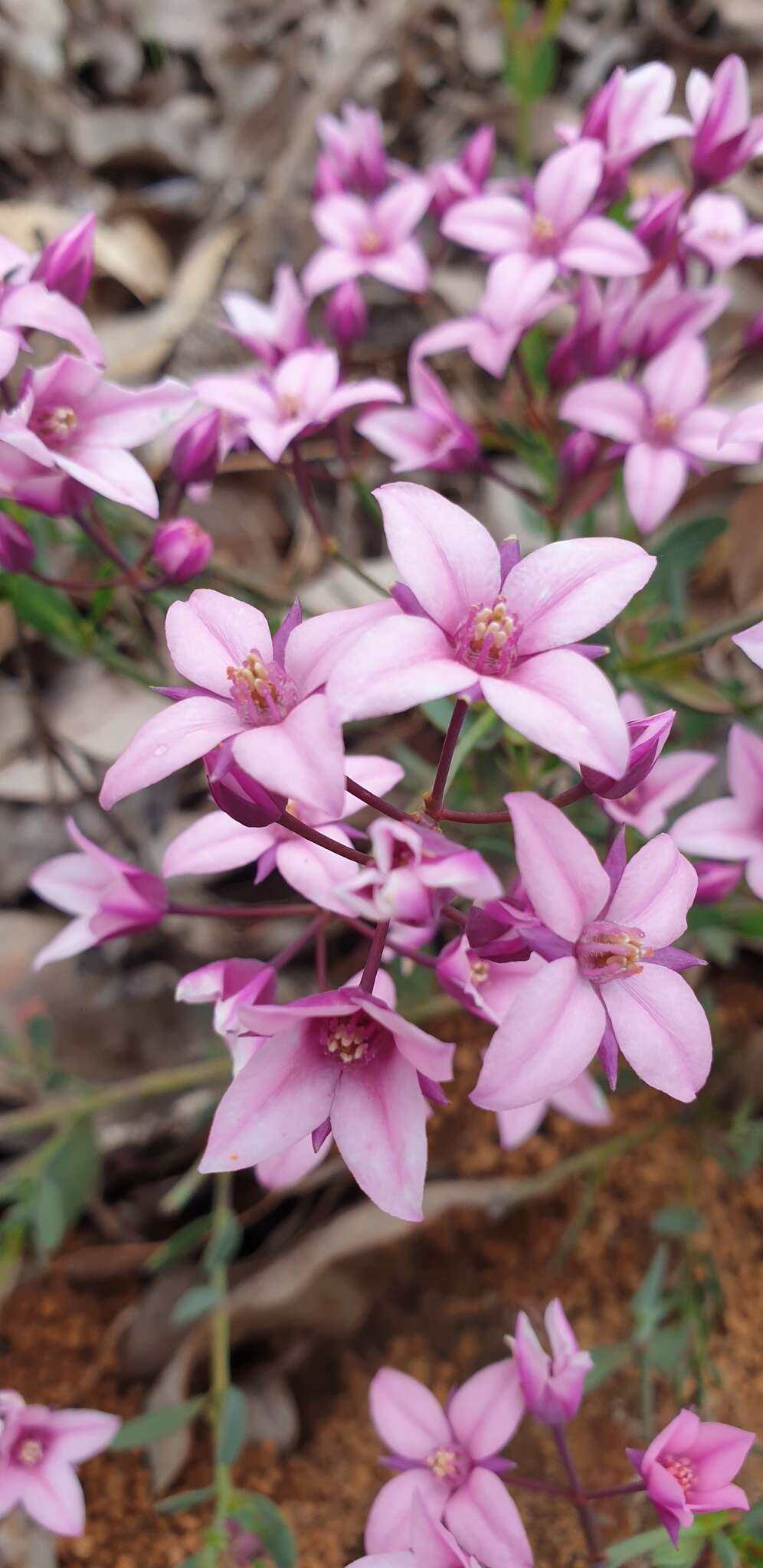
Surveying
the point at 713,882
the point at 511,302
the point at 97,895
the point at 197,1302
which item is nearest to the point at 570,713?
the point at 713,882

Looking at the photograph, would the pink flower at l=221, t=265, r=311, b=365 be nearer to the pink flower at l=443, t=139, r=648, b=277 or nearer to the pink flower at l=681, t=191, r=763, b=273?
the pink flower at l=443, t=139, r=648, b=277

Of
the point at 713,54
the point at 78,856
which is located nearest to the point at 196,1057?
the point at 78,856

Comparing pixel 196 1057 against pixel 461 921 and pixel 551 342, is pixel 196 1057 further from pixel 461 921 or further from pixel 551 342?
pixel 551 342

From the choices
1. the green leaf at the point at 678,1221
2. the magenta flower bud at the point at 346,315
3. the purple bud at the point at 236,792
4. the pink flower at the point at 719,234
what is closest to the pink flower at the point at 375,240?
the magenta flower bud at the point at 346,315

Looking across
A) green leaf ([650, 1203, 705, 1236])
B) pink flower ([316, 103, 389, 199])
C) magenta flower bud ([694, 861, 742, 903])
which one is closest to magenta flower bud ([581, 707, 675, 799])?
magenta flower bud ([694, 861, 742, 903])

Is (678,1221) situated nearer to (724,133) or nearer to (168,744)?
(168,744)

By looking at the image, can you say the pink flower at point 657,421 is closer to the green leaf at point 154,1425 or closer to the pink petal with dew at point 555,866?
the pink petal with dew at point 555,866
